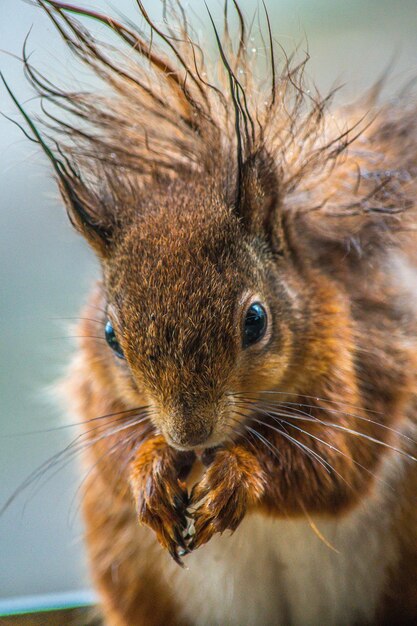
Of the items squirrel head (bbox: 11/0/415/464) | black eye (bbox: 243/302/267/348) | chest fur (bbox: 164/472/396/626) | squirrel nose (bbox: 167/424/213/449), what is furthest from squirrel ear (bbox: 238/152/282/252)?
chest fur (bbox: 164/472/396/626)

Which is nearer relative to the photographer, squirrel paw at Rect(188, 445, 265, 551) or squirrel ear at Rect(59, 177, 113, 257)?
squirrel paw at Rect(188, 445, 265, 551)

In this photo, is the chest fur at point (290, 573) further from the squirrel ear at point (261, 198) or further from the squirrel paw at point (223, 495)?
the squirrel ear at point (261, 198)

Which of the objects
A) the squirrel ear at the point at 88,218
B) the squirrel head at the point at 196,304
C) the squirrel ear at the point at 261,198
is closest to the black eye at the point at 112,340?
Answer: the squirrel head at the point at 196,304

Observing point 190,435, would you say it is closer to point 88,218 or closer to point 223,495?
point 223,495

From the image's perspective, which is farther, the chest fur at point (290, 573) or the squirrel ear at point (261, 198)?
the chest fur at point (290, 573)

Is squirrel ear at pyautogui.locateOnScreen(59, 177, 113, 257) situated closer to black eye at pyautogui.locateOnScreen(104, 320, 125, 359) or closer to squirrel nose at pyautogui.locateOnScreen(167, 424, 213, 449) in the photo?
black eye at pyautogui.locateOnScreen(104, 320, 125, 359)

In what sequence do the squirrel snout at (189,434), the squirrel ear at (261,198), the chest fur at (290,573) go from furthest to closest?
the chest fur at (290,573), the squirrel ear at (261,198), the squirrel snout at (189,434)
